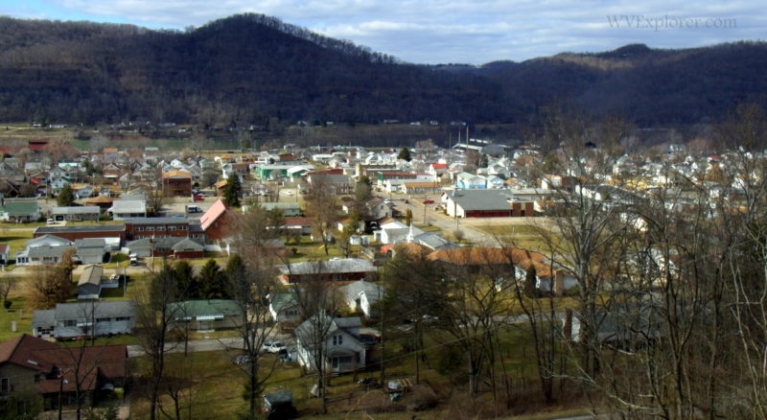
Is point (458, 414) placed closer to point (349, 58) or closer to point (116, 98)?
point (116, 98)

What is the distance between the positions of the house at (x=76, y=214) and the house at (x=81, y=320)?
561 centimetres

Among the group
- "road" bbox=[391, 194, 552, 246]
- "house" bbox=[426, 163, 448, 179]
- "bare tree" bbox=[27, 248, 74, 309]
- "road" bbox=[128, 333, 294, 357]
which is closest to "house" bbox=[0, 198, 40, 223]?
"bare tree" bbox=[27, 248, 74, 309]

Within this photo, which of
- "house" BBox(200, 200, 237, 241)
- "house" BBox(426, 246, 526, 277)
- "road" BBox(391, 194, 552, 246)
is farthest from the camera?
"road" BBox(391, 194, 552, 246)

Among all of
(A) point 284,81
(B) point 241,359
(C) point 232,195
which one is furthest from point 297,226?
(A) point 284,81

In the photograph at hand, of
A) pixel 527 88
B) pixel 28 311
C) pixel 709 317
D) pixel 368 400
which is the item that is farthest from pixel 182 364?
pixel 527 88

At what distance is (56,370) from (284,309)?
1.97 meters

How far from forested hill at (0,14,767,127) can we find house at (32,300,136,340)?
933 inches

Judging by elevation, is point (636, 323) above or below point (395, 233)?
above

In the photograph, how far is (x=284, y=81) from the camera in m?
38.6

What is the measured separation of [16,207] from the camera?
11.6 meters

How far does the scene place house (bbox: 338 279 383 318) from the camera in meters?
6.65

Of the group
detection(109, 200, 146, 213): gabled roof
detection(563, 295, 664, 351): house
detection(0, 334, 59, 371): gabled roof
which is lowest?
detection(0, 334, 59, 371): gabled roof

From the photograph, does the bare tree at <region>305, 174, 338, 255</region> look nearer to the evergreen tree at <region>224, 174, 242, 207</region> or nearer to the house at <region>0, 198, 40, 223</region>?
the evergreen tree at <region>224, 174, 242, 207</region>

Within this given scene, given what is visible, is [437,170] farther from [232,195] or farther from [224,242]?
[224,242]
